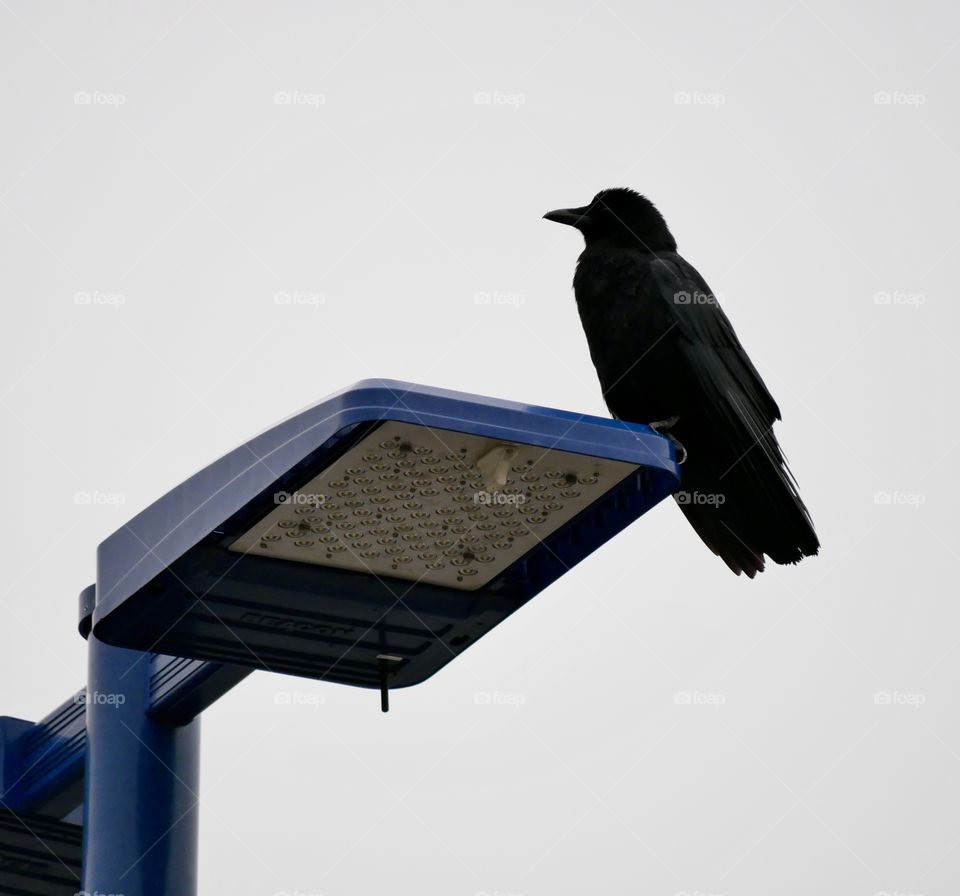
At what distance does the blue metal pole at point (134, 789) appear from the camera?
3.03 meters

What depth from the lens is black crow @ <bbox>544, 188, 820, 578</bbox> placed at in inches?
169

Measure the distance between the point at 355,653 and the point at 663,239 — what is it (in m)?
3.37

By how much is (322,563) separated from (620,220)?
139 inches

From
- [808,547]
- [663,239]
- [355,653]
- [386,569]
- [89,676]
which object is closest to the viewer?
[386,569]

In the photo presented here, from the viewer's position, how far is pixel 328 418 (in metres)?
2.37

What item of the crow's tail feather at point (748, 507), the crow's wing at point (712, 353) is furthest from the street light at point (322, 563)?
the crow's wing at point (712, 353)

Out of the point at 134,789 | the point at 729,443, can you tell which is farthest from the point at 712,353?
the point at 134,789

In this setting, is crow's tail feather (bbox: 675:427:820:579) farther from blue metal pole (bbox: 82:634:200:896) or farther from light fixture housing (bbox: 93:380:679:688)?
blue metal pole (bbox: 82:634:200:896)

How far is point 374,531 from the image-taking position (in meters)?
2.72

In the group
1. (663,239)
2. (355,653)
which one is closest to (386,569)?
(355,653)

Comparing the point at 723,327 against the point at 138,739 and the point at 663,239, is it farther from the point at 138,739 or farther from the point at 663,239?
the point at 138,739

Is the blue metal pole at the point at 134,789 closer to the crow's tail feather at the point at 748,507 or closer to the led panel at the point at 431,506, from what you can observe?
the led panel at the point at 431,506

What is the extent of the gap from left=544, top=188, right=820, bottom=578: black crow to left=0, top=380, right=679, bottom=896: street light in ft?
4.90

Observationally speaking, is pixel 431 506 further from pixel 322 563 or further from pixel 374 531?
pixel 322 563
